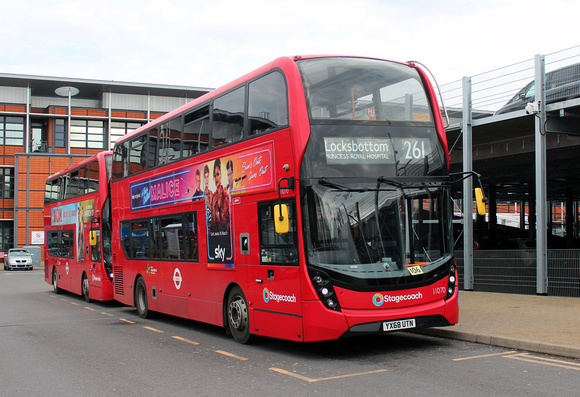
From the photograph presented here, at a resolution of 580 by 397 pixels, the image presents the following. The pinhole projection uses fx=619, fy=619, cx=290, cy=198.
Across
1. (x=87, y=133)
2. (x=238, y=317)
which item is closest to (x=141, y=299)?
(x=238, y=317)

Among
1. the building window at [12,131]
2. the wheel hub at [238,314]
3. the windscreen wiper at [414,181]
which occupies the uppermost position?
the building window at [12,131]

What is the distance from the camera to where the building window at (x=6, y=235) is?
5456 centimetres

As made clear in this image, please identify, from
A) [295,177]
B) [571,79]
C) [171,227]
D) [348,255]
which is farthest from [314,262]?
[571,79]

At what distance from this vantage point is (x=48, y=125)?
56.4m

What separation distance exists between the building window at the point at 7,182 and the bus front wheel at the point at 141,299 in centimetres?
4463

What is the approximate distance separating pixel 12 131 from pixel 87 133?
20.6ft

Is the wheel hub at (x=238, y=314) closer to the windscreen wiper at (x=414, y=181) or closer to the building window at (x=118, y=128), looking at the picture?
the windscreen wiper at (x=414, y=181)

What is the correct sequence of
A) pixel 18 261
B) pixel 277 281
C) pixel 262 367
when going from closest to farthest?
pixel 262 367 < pixel 277 281 < pixel 18 261

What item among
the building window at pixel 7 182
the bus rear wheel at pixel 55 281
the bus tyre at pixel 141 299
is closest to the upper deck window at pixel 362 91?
the bus tyre at pixel 141 299

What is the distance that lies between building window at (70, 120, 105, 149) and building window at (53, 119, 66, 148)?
0.88m

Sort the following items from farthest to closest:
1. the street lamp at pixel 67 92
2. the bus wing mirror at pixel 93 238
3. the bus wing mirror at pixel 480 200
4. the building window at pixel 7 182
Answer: the street lamp at pixel 67 92, the building window at pixel 7 182, the bus wing mirror at pixel 93 238, the bus wing mirror at pixel 480 200

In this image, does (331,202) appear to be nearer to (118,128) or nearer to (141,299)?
(141,299)

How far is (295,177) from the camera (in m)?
8.35

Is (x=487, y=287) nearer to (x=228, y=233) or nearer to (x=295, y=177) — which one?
(x=228, y=233)
